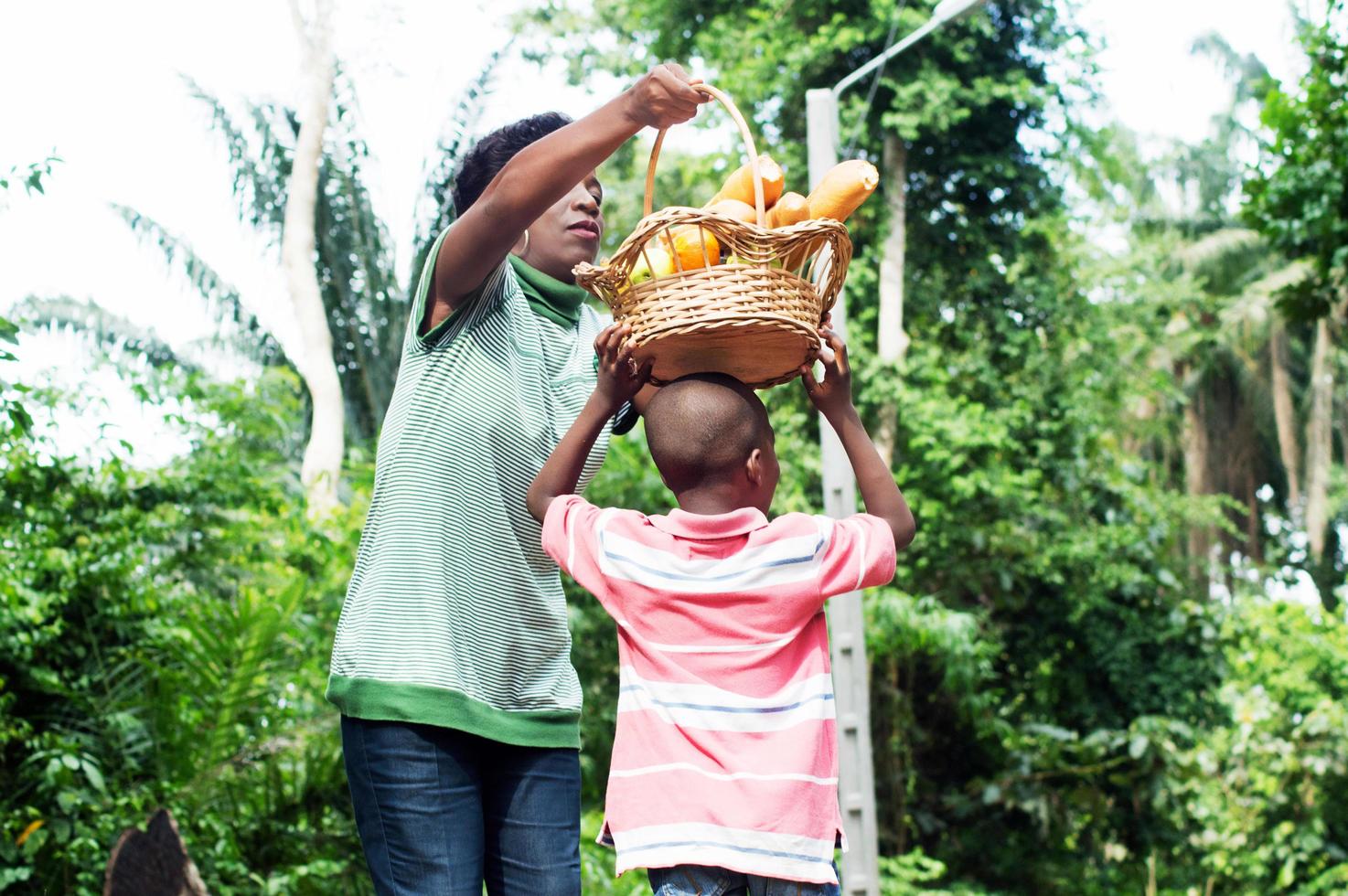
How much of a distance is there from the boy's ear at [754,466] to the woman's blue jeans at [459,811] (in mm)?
517

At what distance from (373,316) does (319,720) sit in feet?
32.8

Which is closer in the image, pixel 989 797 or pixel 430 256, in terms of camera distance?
pixel 430 256

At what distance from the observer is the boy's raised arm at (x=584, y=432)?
6.82ft

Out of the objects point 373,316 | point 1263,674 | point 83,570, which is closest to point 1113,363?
point 1263,674

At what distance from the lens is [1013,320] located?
39.2ft

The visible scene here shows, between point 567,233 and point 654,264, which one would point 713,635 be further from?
point 567,233

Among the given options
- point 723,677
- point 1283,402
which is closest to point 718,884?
point 723,677

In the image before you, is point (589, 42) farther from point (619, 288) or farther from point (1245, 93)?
point (1245, 93)

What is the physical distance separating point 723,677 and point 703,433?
0.37 metres

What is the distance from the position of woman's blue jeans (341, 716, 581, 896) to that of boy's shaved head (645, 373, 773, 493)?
0.48 metres

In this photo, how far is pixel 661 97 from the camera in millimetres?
1881

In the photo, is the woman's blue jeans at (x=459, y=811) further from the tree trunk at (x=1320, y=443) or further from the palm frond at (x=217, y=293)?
the tree trunk at (x=1320, y=443)

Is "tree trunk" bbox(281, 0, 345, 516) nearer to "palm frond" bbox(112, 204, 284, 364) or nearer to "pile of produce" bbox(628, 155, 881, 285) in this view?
"palm frond" bbox(112, 204, 284, 364)

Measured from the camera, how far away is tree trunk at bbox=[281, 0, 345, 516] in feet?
46.8
